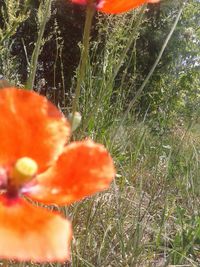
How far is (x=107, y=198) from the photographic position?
1993 millimetres

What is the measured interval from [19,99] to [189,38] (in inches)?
246

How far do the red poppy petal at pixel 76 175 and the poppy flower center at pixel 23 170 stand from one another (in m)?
0.02

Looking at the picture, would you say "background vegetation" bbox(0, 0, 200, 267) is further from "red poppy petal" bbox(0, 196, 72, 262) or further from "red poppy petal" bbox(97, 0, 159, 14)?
"red poppy petal" bbox(0, 196, 72, 262)

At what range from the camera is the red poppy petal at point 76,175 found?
1.67ft

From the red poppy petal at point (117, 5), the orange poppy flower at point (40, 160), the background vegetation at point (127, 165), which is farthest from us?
the background vegetation at point (127, 165)

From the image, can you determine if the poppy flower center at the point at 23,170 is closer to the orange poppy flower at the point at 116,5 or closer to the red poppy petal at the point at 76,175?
the red poppy petal at the point at 76,175

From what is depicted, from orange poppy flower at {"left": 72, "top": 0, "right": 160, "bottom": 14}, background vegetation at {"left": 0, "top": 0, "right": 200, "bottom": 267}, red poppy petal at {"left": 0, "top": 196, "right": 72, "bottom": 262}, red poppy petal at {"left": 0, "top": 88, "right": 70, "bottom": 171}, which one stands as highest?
orange poppy flower at {"left": 72, "top": 0, "right": 160, "bottom": 14}

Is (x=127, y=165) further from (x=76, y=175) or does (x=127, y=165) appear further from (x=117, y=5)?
(x=76, y=175)

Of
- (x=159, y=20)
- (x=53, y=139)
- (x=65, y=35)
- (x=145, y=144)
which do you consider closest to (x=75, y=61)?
(x=65, y=35)

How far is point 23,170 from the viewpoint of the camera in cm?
52

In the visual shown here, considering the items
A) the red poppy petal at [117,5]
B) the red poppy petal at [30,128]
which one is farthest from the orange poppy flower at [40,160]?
the red poppy petal at [117,5]

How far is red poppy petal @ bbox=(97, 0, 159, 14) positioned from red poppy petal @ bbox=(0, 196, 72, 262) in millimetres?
324

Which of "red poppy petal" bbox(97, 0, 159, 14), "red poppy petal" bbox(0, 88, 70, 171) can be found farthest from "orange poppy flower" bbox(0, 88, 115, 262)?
"red poppy petal" bbox(97, 0, 159, 14)

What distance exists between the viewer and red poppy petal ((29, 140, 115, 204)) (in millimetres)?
509
